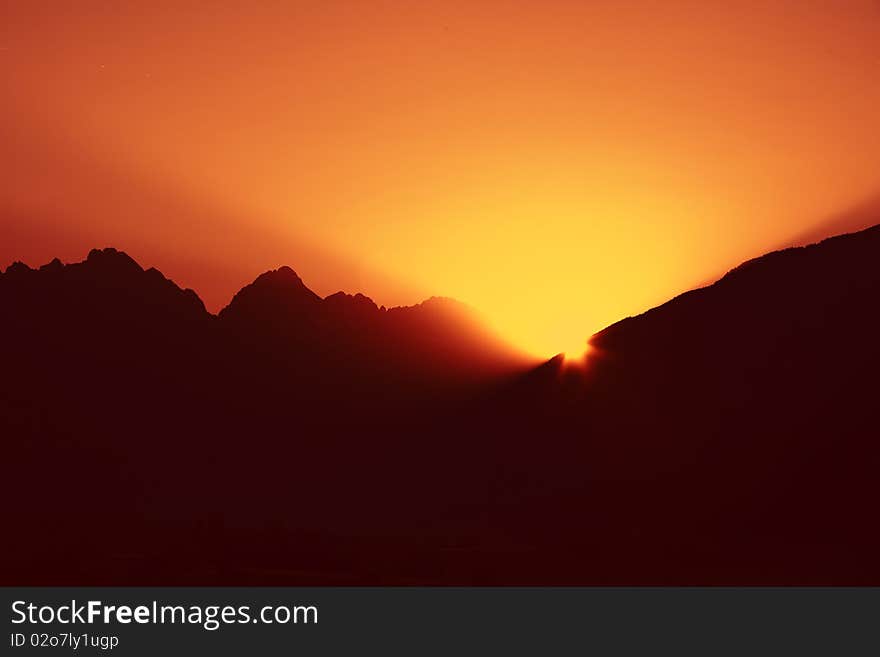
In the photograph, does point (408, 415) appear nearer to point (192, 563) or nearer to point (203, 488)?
point (203, 488)

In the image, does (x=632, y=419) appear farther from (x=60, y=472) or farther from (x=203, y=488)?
(x=60, y=472)

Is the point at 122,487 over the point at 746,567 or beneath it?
over

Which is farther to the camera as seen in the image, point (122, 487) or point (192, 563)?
point (122, 487)

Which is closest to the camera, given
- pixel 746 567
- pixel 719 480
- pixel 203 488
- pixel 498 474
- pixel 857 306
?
pixel 746 567

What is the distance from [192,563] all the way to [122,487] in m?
88.4

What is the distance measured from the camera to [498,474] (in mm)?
132125

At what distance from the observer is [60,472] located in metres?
187

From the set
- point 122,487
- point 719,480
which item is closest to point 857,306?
point 719,480

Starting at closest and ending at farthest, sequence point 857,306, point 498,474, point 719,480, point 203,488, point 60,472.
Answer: point 719,480, point 857,306, point 498,474, point 203,488, point 60,472

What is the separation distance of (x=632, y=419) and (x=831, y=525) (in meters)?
30.1
